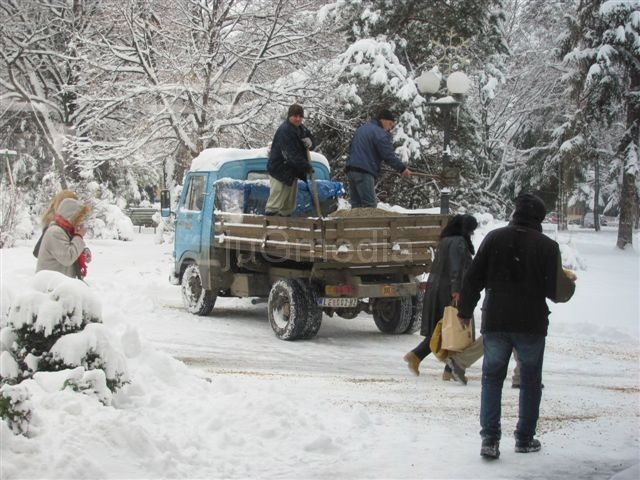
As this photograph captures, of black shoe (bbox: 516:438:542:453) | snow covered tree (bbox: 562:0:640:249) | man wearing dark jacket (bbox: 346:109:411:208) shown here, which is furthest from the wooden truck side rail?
snow covered tree (bbox: 562:0:640:249)

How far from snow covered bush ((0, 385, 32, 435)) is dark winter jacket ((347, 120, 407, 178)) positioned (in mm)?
7709

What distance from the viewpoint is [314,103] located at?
22.3 metres

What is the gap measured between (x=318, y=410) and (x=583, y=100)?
23305mm

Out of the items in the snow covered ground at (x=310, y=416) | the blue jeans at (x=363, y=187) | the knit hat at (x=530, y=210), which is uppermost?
the blue jeans at (x=363, y=187)

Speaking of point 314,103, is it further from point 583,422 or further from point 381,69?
point 583,422

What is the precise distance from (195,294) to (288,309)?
2649mm

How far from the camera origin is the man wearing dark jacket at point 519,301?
5.70m

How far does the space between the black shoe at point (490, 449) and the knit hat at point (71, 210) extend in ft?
14.4

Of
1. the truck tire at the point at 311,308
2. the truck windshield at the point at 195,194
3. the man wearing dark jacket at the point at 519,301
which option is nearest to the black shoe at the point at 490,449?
the man wearing dark jacket at the point at 519,301

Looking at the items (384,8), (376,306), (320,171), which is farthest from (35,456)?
(384,8)

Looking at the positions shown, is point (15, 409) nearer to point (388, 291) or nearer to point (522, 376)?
point (522, 376)

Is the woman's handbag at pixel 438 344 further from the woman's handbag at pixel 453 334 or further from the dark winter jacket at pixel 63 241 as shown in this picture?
the dark winter jacket at pixel 63 241

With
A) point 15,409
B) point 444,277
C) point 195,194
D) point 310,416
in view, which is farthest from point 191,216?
point 15,409

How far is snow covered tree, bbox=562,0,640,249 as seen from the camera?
26.4 metres
